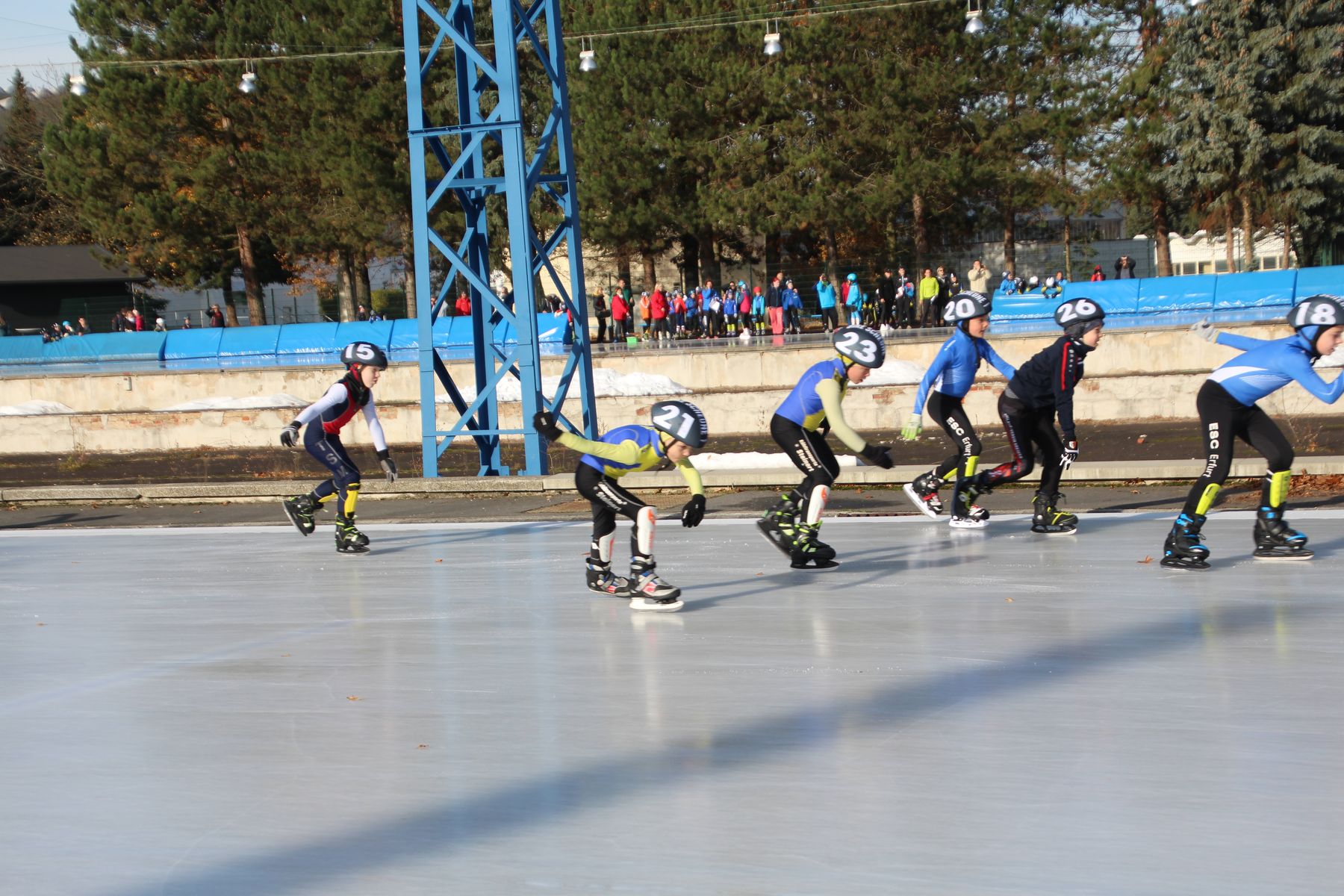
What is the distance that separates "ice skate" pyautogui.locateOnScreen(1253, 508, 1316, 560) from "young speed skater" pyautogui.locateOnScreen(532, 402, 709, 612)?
12.4 feet

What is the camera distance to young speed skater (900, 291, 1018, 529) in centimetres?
1088

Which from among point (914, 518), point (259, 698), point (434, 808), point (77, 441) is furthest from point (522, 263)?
point (77, 441)

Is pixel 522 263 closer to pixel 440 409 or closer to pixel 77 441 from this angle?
pixel 440 409

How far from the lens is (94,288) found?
172 feet

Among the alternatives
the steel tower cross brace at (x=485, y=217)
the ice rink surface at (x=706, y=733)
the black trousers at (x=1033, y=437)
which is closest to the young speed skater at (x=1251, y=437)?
the ice rink surface at (x=706, y=733)

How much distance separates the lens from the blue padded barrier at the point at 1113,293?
89.9ft

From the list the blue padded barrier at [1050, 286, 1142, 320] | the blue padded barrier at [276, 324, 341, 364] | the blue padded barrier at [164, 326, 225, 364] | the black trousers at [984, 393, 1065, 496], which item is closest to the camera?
the black trousers at [984, 393, 1065, 496]

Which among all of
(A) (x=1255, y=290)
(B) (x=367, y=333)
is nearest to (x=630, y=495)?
(A) (x=1255, y=290)

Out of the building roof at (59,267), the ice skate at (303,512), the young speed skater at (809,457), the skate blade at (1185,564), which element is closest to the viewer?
the skate blade at (1185,564)

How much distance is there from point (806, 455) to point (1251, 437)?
292 centimetres

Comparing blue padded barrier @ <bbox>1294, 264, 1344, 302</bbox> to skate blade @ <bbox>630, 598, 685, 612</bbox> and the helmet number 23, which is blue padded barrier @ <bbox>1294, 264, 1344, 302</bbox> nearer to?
the helmet number 23

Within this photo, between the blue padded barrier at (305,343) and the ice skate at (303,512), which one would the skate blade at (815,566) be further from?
the blue padded barrier at (305,343)

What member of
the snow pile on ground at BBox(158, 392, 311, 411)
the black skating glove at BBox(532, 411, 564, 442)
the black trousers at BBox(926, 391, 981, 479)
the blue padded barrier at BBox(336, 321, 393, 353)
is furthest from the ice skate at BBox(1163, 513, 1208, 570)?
the blue padded barrier at BBox(336, 321, 393, 353)

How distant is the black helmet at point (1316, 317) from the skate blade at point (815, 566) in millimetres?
3382
